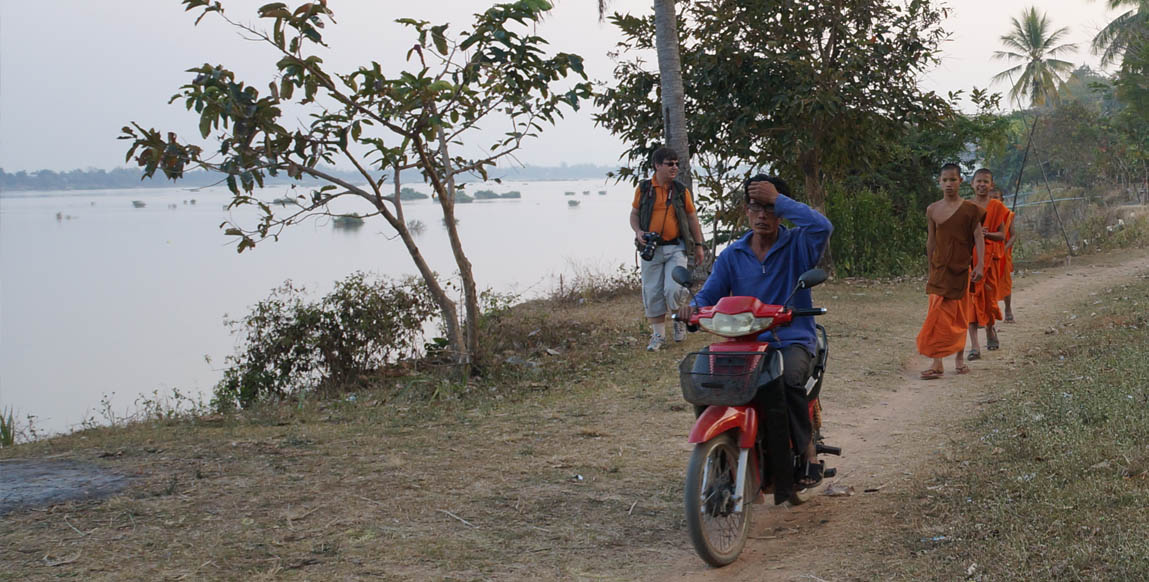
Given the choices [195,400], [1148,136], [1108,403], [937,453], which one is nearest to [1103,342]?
[1108,403]

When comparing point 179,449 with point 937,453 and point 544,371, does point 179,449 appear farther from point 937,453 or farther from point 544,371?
point 937,453

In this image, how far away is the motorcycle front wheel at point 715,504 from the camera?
4.05 meters

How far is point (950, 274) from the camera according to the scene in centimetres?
860

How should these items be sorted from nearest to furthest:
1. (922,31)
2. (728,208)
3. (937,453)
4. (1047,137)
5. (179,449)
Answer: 1. (937,453)
2. (179,449)
3. (922,31)
4. (728,208)
5. (1047,137)

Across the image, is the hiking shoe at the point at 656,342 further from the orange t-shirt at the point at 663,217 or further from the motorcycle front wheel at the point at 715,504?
the motorcycle front wheel at the point at 715,504

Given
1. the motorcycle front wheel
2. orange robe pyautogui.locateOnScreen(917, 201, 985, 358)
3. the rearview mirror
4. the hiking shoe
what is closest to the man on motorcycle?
the rearview mirror

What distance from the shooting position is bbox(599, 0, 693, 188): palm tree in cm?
1162

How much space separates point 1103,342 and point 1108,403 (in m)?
3.10

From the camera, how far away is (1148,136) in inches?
1289

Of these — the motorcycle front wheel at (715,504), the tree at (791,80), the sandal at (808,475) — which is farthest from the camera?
the tree at (791,80)

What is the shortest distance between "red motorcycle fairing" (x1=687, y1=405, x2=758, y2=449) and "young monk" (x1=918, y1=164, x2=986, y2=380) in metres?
4.77

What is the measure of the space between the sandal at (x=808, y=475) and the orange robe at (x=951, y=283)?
4213 mm

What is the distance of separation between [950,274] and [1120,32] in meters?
39.6

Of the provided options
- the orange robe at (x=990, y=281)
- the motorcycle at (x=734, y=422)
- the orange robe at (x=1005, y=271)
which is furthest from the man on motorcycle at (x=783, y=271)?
the orange robe at (x=1005, y=271)
